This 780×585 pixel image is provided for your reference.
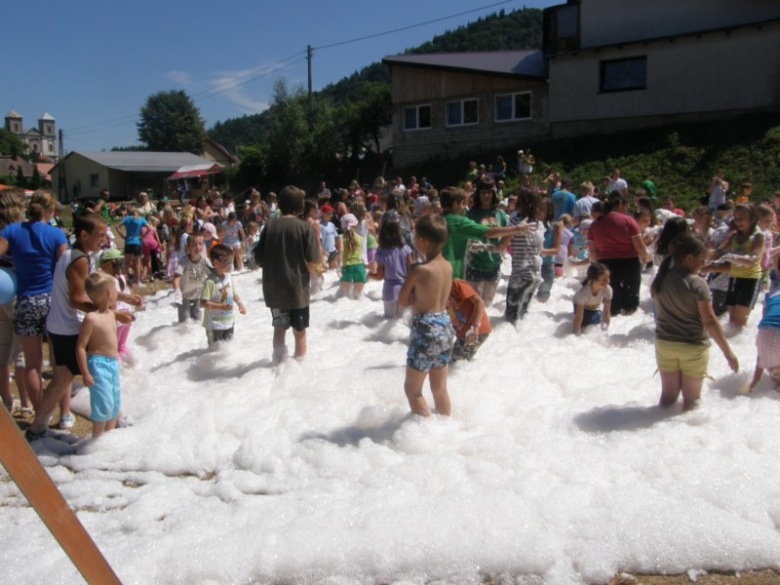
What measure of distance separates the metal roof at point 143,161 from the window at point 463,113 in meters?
36.0

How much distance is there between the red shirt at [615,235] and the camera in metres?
7.84

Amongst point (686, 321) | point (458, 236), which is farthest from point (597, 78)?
point (686, 321)

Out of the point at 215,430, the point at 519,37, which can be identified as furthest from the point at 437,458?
the point at 519,37

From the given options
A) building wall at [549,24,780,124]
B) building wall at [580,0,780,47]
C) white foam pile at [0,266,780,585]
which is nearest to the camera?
white foam pile at [0,266,780,585]

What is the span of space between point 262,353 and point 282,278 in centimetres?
151

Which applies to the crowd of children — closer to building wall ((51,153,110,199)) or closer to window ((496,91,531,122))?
window ((496,91,531,122))

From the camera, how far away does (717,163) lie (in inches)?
906

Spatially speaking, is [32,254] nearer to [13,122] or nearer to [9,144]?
[9,144]

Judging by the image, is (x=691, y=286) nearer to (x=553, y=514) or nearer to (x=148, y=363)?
(x=553, y=514)

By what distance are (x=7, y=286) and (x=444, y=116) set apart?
3135cm

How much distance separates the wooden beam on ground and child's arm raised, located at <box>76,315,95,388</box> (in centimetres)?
320

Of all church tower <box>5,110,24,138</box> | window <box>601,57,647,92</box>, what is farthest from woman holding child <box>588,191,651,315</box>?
church tower <box>5,110,24,138</box>

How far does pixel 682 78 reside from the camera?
86.2 ft

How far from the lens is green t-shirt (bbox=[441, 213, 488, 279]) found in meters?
6.60
